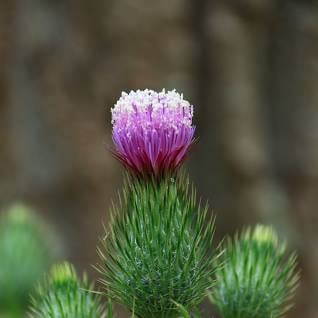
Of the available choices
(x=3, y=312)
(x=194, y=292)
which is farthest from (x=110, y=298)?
(x=3, y=312)

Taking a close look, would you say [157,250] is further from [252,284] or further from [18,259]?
[18,259]

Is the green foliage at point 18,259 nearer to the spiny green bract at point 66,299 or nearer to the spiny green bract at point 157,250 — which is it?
the spiny green bract at point 66,299

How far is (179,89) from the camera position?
12172mm

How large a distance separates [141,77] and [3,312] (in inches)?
228

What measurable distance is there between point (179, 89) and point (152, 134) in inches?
334

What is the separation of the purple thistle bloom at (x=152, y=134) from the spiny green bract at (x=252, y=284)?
814 millimetres

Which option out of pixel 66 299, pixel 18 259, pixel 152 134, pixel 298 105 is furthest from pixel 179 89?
pixel 152 134

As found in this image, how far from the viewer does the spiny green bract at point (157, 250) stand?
12.3 ft

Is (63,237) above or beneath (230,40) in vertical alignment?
beneath

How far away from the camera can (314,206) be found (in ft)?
42.0

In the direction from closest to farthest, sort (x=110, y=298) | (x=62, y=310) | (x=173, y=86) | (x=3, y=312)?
1. (x=110, y=298)
2. (x=62, y=310)
3. (x=3, y=312)
4. (x=173, y=86)

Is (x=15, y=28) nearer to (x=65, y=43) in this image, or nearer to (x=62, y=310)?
(x=65, y=43)

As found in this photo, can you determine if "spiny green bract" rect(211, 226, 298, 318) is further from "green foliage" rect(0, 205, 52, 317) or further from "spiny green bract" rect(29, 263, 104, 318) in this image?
"green foliage" rect(0, 205, 52, 317)

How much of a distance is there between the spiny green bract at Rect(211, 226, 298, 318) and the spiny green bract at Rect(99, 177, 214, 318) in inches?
23.6
